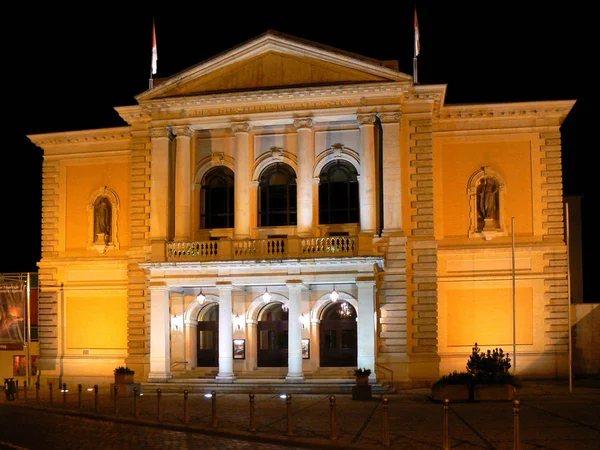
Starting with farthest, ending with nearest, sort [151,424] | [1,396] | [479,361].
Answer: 1. [1,396]
2. [479,361]
3. [151,424]

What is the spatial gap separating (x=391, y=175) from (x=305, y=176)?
3.89m

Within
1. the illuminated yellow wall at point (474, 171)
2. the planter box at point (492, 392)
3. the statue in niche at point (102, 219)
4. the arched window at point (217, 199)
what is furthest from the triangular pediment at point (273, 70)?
the planter box at point (492, 392)

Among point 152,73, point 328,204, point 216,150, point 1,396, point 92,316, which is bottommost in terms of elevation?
point 1,396

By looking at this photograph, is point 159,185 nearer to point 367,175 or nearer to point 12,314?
point 367,175

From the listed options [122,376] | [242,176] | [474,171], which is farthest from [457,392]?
[242,176]

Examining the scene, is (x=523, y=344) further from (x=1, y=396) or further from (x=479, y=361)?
(x=1, y=396)

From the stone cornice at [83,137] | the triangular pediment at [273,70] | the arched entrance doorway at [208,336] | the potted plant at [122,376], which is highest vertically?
the triangular pediment at [273,70]

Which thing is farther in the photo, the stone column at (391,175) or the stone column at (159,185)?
the stone column at (159,185)

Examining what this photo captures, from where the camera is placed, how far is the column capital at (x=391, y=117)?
123 feet

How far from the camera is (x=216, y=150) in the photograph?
4062cm

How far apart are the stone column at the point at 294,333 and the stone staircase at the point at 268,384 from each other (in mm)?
471

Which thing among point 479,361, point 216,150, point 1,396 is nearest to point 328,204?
point 216,150

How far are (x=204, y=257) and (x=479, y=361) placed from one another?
534 inches

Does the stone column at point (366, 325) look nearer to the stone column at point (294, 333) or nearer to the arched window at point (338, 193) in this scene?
the stone column at point (294, 333)
